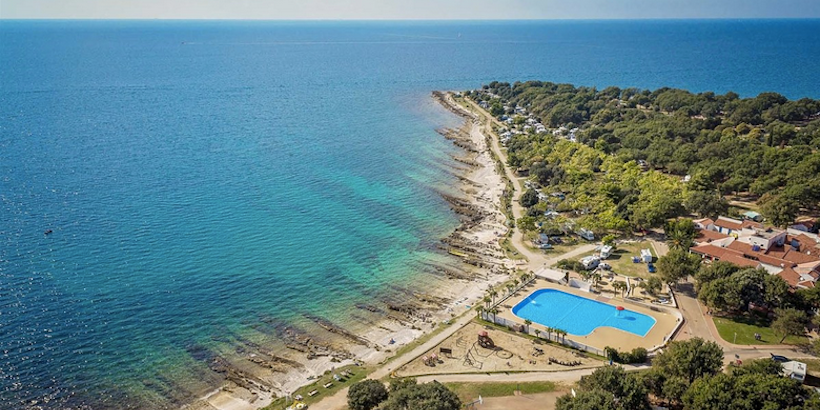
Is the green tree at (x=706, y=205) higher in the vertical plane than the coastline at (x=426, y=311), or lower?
higher

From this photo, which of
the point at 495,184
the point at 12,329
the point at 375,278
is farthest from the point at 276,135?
the point at 12,329

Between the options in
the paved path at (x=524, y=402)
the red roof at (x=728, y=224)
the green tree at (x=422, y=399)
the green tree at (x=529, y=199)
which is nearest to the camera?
the green tree at (x=422, y=399)

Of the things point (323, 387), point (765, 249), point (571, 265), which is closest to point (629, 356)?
point (571, 265)

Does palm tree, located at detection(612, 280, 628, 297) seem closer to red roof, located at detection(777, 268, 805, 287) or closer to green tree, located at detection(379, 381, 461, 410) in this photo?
red roof, located at detection(777, 268, 805, 287)

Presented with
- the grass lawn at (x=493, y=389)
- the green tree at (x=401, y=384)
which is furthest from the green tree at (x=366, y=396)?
the grass lawn at (x=493, y=389)

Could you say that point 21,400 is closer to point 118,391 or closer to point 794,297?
point 118,391

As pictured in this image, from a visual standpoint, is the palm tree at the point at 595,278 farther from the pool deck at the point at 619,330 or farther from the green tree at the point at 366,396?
the green tree at the point at 366,396
